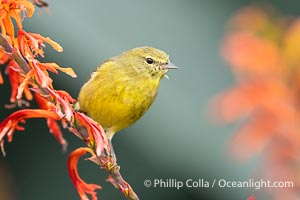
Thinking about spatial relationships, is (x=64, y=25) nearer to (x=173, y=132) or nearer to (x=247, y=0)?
(x=173, y=132)

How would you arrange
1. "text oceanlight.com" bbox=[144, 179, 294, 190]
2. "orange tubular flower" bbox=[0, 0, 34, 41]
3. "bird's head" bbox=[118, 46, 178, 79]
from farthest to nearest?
"text oceanlight.com" bbox=[144, 179, 294, 190] → "bird's head" bbox=[118, 46, 178, 79] → "orange tubular flower" bbox=[0, 0, 34, 41]

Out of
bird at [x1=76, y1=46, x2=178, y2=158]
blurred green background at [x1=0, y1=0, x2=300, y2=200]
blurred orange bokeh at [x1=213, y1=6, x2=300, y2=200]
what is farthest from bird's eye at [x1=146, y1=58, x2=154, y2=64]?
blurred green background at [x1=0, y1=0, x2=300, y2=200]

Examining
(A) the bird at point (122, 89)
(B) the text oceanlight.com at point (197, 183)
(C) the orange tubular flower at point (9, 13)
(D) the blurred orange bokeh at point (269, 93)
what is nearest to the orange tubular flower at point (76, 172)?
(C) the orange tubular flower at point (9, 13)

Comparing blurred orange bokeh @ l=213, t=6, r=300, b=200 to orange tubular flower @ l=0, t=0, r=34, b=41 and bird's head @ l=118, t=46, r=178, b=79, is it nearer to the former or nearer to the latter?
bird's head @ l=118, t=46, r=178, b=79

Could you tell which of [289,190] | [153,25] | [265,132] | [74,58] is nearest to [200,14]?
[153,25]

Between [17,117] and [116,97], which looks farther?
[116,97]

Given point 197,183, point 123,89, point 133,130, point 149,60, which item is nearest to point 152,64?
point 149,60

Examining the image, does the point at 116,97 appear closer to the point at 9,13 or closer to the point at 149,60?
the point at 149,60
